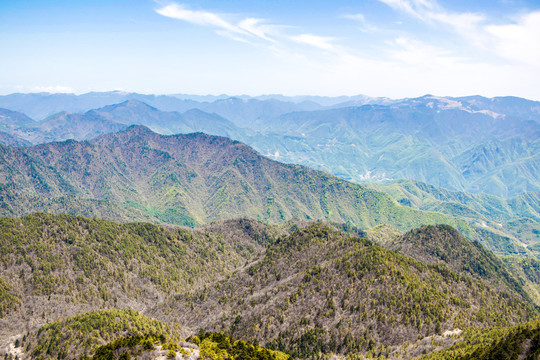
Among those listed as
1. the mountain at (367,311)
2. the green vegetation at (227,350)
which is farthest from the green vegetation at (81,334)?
the mountain at (367,311)

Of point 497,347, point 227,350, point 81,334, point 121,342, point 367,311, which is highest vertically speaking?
point 497,347

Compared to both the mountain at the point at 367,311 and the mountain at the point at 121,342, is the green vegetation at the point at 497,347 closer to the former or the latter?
the mountain at the point at 367,311

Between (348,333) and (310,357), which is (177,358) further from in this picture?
(348,333)

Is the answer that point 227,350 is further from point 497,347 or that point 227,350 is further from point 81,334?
point 497,347

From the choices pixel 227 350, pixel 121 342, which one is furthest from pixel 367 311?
pixel 121 342

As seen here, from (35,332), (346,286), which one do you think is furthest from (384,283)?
(35,332)

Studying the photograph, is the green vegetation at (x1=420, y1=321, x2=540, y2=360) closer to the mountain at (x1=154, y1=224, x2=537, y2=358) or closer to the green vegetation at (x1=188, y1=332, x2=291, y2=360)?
the mountain at (x1=154, y1=224, x2=537, y2=358)

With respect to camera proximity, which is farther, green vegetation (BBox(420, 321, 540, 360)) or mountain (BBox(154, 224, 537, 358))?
mountain (BBox(154, 224, 537, 358))

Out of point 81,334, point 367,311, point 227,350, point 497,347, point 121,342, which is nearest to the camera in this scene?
point 497,347

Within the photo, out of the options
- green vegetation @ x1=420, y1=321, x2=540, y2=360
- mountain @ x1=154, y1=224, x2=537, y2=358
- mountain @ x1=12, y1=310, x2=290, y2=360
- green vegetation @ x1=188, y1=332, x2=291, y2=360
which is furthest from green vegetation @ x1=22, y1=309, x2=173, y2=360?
green vegetation @ x1=420, y1=321, x2=540, y2=360
